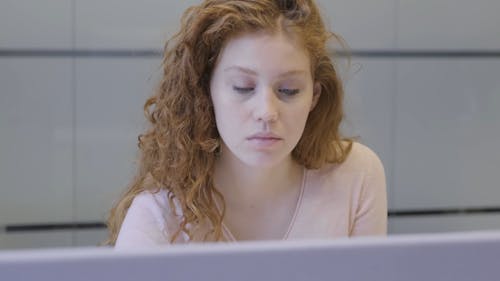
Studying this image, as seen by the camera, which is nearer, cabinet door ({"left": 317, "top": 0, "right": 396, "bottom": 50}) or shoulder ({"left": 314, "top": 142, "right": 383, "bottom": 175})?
shoulder ({"left": 314, "top": 142, "right": 383, "bottom": 175})

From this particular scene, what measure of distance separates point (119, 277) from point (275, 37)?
2.59ft

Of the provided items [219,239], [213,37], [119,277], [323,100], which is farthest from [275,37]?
[119,277]

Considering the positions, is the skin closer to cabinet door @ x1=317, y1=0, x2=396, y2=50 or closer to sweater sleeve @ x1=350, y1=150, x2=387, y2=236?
sweater sleeve @ x1=350, y1=150, x2=387, y2=236

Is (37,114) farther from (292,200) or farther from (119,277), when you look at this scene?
(119,277)

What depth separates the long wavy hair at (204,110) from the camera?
1.13m

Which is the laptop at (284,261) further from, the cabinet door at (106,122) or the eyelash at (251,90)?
the cabinet door at (106,122)

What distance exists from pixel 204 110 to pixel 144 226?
0.24 m

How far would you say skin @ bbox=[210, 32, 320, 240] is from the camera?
3.46 ft

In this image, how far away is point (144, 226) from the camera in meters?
1.13

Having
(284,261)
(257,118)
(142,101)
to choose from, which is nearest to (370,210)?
(257,118)

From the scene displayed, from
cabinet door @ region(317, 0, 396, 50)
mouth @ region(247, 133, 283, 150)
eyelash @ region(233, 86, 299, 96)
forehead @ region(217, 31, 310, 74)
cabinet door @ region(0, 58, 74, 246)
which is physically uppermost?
cabinet door @ region(317, 0, 396, 50)

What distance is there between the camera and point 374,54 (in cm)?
309

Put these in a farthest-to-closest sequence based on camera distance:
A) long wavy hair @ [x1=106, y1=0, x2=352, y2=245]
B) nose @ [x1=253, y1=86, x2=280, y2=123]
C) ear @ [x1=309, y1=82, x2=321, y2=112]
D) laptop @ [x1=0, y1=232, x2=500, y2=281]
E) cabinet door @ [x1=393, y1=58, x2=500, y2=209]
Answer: cabinet door @ [x1=393, y1=58, x2=500, y2=209], ear @ [x1=309, y1=82, x2=321, y2=112], long wavy hair @ [x1=106, y1=0, x2=352, y2=245], nose @ [x1=253, y1=86, x2=280, y2=123], laptop @ [x1=0, y1=232, x2=500, y2=281]

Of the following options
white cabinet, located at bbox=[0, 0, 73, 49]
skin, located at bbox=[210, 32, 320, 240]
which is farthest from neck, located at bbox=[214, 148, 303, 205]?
white cabinet, located at bbox=[0, 0, 73, 49]
